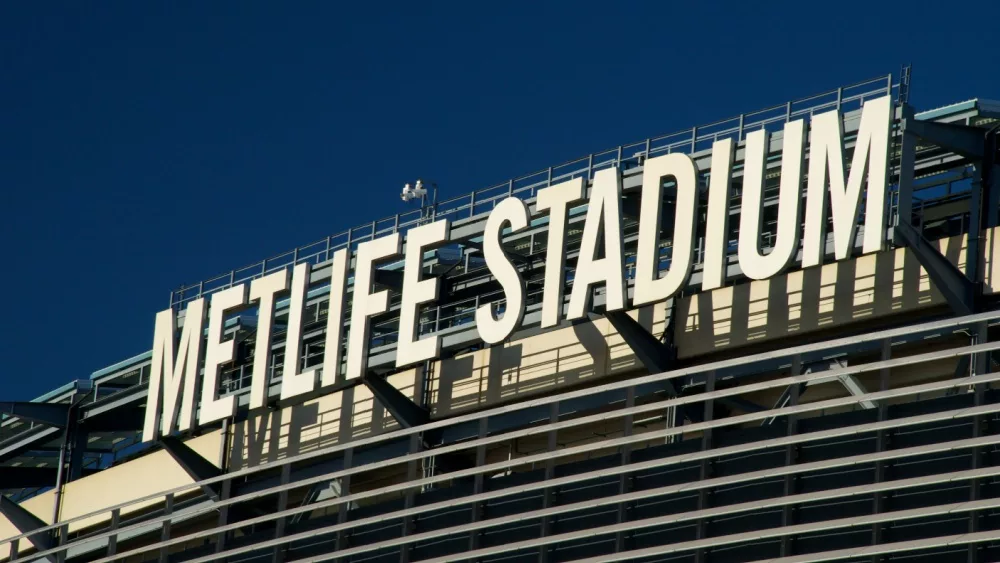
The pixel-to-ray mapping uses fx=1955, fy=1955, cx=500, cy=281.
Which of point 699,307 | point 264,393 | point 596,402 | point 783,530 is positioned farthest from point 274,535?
point 783,530

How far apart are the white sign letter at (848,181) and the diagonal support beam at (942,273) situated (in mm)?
543

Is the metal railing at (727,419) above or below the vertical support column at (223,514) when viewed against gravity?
below

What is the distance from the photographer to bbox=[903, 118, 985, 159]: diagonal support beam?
35.7 meters

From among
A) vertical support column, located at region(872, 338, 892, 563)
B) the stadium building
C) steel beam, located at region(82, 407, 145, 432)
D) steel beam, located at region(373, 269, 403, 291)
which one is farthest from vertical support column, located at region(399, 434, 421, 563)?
steel beam, located at region(82, 407, 145, 432)

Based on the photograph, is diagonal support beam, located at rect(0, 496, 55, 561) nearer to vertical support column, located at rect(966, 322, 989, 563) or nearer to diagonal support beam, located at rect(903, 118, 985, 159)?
diagonal support beam, located at rect(903, 118, 985, 159)

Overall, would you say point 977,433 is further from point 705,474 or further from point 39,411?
point 39,411

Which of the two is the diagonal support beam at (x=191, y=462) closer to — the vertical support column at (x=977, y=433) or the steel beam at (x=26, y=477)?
the steel beam at (x=26, y=477)

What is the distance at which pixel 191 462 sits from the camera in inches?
1852

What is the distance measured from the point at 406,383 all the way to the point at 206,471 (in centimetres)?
626

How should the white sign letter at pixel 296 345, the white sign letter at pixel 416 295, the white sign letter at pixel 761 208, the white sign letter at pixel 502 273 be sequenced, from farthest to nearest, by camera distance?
the white sign letter at pixel 296 345 < the white sign letter at pixel 416 295 < the white sign letter at pixel 502 273 < the white sign letter at pixel 761 208

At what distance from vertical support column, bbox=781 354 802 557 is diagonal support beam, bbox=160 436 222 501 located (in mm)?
17312

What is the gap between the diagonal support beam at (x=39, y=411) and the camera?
174ft

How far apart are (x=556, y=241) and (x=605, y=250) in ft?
4.19

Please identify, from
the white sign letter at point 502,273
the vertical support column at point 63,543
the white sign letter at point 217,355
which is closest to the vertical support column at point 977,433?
the white sign letter at point 502,273
